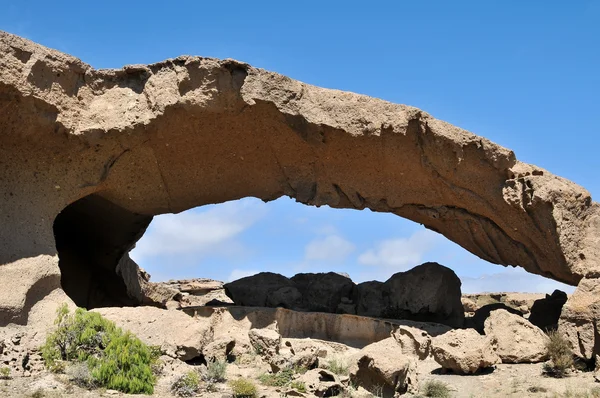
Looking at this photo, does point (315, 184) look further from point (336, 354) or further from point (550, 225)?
point (550, 225)

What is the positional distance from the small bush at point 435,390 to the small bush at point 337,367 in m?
1.12

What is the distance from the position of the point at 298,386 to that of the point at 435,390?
1.74m

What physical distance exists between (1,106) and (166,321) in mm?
3699

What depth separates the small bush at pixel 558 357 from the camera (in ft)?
34.2

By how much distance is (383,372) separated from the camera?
9484mm

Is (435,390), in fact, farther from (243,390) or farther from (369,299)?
(369,299)

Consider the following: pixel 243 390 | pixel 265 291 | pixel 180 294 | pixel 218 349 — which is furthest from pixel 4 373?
pixel 180 294

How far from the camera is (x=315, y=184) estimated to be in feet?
43.7

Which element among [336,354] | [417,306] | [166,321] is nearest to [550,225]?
[417,306]

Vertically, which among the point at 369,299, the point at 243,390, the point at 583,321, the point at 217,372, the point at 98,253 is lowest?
the point at 243,390

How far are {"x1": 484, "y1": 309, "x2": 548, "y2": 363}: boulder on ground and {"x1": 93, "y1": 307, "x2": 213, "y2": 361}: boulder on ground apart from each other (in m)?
4.12

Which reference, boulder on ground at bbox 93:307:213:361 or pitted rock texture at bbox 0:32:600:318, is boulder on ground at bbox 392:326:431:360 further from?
boulder on ground at bbox 93:307:213:361

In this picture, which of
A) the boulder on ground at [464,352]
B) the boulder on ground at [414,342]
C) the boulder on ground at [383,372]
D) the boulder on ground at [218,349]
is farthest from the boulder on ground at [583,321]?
the boulder on ground at [218,349]

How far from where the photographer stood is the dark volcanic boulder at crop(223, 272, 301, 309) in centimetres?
1496
